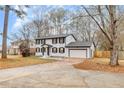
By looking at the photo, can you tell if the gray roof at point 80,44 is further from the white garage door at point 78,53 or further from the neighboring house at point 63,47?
the white garage door at point 78,53

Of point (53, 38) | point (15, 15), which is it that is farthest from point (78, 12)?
point (53, 38)

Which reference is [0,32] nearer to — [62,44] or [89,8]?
[89,8]

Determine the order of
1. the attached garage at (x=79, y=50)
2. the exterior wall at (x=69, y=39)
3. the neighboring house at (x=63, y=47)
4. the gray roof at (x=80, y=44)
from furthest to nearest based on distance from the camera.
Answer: the exterior wall at (x=69, y=39) → the neighboring house at (x=63, y=47) → the gray roof at (x=80, y=44) → the attached garage at (x=79, y=50)

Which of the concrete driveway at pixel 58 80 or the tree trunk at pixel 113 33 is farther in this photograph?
the tree trunk at pixel 113 33

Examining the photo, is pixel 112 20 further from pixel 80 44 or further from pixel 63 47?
pixel 63 47

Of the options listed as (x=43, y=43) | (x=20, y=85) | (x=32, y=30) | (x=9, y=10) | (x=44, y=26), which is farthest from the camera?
(x=43, y=43)

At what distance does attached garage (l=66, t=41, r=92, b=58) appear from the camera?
2102cm

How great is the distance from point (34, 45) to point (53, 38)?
3480 mm

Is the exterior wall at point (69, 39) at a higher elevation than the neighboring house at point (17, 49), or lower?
higher

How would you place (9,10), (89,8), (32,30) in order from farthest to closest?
(32,30) < (9,10) < (89,8)

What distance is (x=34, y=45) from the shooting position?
82.8 feet

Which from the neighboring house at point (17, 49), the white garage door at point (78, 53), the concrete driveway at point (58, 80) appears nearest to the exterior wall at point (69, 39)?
the white garage door at point (78, 53)

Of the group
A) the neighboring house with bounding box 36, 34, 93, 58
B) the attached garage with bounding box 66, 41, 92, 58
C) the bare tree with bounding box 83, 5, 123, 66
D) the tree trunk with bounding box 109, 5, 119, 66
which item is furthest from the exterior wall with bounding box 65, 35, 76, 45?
the tree trunk with bounding box 109, 5, 119, 66

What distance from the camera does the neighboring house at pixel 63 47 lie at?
21305mm
